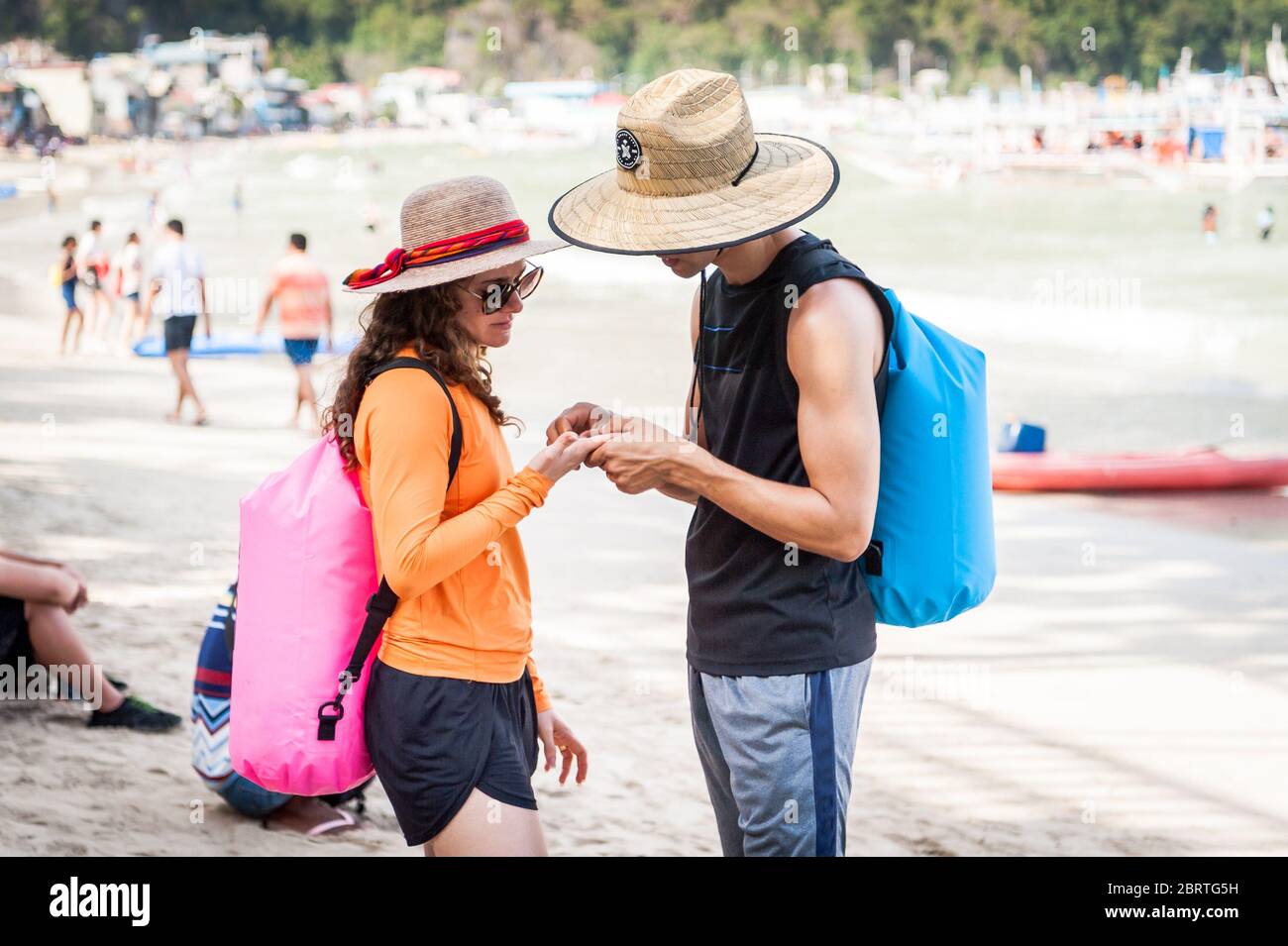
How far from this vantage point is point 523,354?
2058 cm

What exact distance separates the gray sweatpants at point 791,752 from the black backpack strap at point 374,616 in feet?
1.79

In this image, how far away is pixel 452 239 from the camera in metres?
2.35

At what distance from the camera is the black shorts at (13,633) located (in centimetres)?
414

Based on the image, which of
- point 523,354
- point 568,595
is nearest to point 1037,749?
point 568,595

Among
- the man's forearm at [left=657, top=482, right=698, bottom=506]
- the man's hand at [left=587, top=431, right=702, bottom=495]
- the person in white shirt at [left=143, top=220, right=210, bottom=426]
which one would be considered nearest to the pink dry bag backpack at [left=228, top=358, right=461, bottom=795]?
the man's hand at [left=587, top=431, right=702, bottom=495]

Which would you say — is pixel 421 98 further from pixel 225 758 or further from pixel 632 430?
pixel 632 430

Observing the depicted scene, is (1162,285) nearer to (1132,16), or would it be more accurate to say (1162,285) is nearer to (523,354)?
(523,354)

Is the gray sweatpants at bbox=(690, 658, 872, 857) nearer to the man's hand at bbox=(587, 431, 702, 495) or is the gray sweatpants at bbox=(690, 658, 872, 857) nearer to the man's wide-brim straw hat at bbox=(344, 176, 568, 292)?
the man's hand at bbox=(587, 431, 702, 495)

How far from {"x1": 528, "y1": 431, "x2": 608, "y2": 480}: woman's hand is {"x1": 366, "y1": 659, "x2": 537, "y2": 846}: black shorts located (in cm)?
38

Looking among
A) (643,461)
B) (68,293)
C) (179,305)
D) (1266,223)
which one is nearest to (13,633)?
(643,461)

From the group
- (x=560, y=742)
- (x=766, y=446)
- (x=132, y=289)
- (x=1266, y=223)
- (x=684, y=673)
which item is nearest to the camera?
(x=766, y=446)

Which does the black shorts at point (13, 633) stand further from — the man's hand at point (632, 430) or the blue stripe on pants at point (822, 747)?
the blue stripe on pants at point (822, 747)

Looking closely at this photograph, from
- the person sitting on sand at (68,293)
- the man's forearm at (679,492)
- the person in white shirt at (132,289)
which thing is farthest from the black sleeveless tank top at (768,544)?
the person in white shirt at (132,289)

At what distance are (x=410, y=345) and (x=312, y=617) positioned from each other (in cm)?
48
